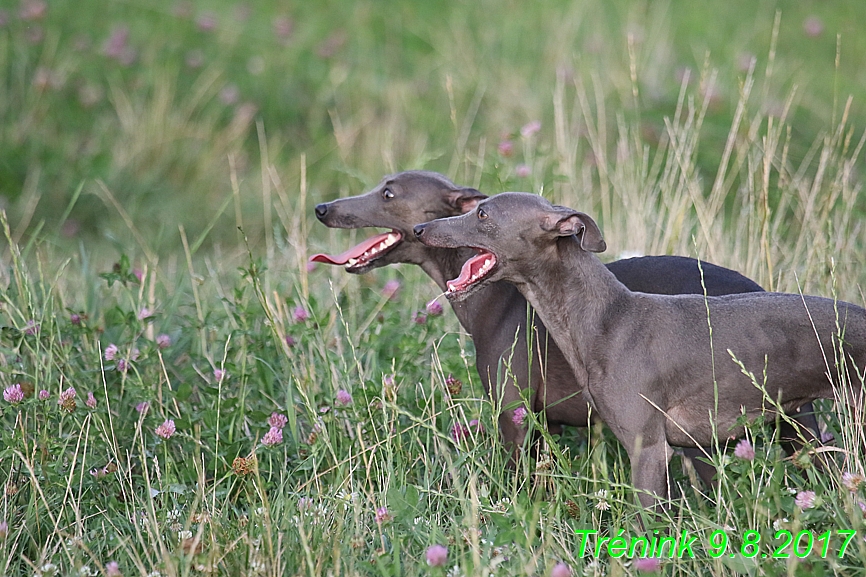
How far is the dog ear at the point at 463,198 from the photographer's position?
15.0 feet

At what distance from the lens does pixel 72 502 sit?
150 inches

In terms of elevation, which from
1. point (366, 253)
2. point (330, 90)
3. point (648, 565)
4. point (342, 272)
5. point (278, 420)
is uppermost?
point (366, 253)

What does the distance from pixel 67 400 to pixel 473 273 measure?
161 cm

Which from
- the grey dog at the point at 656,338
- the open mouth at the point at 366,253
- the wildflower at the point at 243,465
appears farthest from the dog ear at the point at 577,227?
the wildflower at the point at 243,465

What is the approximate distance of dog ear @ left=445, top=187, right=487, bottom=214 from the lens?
4.58 m

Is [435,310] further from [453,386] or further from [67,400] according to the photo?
[67,400]

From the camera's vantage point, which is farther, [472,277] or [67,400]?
[67,400]

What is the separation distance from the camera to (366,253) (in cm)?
462

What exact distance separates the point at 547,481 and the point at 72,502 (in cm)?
174

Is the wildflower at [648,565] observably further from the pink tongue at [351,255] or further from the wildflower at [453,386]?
the pink tongue at [351,255]

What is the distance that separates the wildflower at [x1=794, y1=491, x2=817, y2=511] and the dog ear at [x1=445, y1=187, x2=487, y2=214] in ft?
5.95

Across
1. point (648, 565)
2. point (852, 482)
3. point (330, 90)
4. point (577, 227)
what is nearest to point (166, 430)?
point (577, 227)

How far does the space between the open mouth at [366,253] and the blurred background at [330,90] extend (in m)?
2.57

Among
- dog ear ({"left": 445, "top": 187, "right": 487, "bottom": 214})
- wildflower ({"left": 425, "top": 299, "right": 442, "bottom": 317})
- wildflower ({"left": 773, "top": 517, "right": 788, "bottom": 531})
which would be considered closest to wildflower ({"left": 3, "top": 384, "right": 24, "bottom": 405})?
wildflower ({"left": 425, "top": 299, "right": 442, "bottom": 317})
